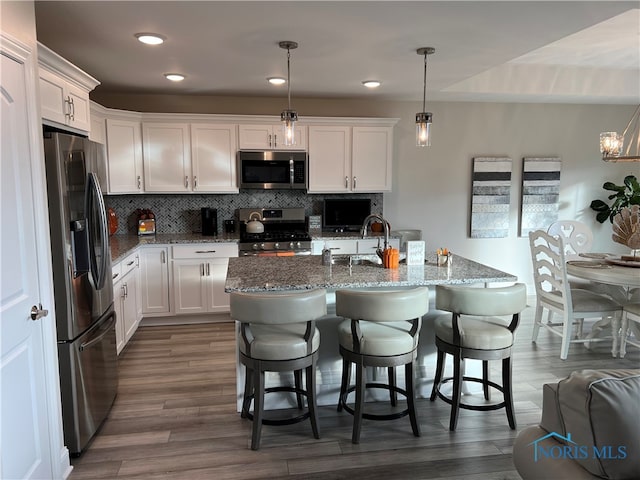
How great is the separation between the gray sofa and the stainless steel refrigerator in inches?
88.3

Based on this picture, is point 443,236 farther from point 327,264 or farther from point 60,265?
point 60,265

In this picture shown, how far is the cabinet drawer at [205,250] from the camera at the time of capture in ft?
15.4

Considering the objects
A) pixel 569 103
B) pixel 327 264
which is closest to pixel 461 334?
pixel 327 264

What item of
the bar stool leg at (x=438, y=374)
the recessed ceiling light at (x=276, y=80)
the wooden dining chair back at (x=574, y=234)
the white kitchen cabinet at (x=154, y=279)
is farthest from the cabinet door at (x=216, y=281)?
the wooden dining chair back at (x=574, y=234)

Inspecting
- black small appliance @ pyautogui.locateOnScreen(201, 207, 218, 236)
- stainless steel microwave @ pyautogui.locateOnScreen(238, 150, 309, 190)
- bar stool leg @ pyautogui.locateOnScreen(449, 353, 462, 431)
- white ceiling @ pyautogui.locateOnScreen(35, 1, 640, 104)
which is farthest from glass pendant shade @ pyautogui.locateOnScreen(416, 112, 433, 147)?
black small appliance @ pyautogui.locateOnScreen(201, 207, 218, 236)

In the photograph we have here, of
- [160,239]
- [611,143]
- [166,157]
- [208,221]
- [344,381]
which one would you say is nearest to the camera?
[344,381]

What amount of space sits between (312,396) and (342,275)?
0.76m

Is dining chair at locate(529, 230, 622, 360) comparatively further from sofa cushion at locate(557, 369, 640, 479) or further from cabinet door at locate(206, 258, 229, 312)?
cabinet door at locate(206, 258, 229, 312)

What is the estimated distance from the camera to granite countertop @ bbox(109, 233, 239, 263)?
4.35 meters

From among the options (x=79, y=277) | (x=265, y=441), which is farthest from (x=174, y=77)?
(x=265, y=441)

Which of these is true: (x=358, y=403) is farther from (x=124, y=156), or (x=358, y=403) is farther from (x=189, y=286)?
(x=124, y=156)

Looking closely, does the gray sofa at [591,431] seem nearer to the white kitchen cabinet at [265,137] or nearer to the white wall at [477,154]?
the white kitchen cabinet at [265,137]

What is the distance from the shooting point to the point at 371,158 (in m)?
5.22

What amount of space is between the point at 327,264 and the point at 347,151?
2.33m
